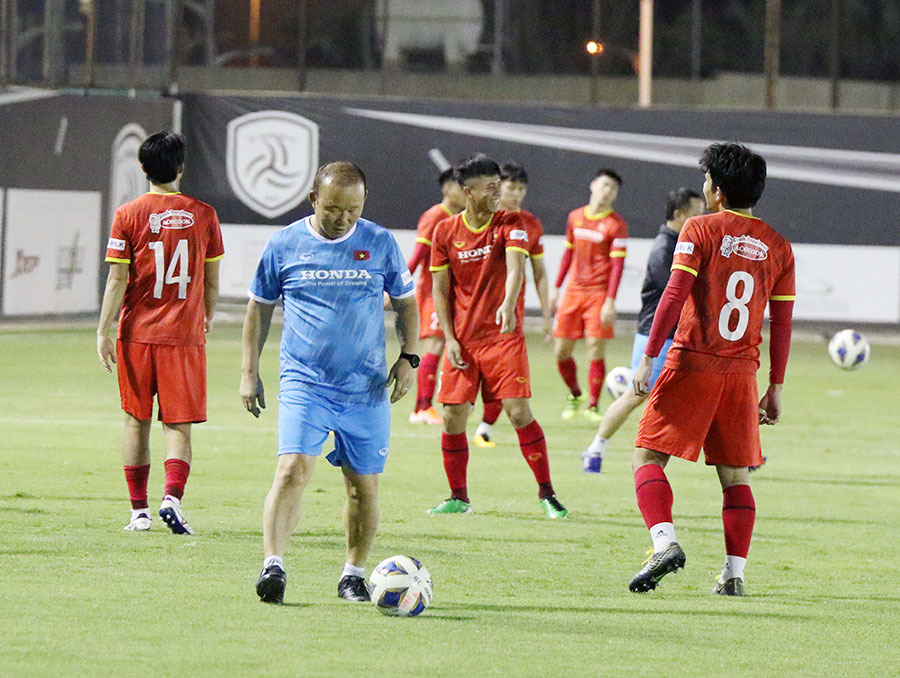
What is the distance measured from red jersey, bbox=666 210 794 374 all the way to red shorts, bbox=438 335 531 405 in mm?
2560

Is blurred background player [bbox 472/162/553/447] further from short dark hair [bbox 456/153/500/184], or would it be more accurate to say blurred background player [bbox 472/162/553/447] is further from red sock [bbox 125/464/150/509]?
red sock [bbox 125/464/150/509]

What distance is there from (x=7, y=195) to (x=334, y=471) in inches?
511

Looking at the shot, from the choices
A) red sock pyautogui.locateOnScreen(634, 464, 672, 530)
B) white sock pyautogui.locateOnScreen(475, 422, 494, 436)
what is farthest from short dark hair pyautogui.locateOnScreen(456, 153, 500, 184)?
white sock pyautogui.locateOnScreen(475, 422, 494, 436)

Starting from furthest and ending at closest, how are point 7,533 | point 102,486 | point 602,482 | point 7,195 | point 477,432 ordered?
1. point 7,195
2. point 477,432
3. point 602,482
4. point 102,486
5. point 7,533

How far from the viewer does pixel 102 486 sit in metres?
10.3

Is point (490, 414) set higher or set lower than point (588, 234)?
lower

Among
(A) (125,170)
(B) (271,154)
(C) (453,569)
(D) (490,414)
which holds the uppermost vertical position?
(B) (271,154)

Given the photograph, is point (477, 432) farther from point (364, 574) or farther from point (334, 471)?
point (364, 574)

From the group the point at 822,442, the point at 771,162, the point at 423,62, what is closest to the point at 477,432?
the point at 822,442

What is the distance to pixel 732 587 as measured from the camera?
7.27 metres

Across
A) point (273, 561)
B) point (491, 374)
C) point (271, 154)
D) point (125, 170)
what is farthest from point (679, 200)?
point (271, 154)

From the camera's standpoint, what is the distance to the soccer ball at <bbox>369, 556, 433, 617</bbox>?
21.0 feet

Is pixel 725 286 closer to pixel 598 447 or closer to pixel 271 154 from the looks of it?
pixel 598 447

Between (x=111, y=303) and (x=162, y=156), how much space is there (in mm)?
807
